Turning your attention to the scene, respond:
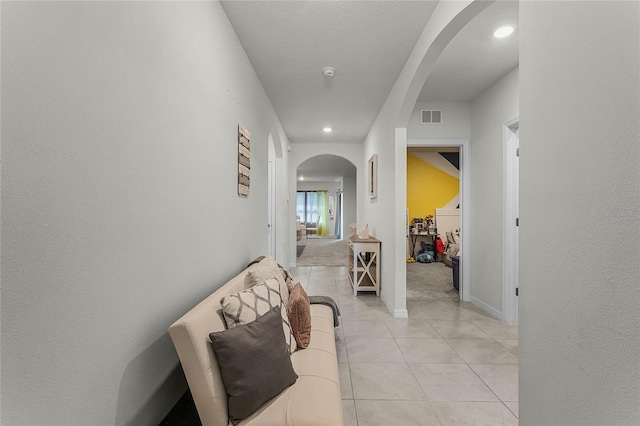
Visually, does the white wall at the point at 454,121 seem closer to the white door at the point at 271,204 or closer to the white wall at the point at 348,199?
the white door at the point at 271,204

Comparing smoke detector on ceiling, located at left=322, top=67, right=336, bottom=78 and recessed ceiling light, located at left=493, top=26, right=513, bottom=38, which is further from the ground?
recessed ceiling light, located at left=493, top=26, right=513, bottom=38

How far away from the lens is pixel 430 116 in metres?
3.91

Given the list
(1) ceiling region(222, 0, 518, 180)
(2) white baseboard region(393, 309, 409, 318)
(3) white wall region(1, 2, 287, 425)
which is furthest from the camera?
(2) white baseboard region(393, 309, 409, 318)

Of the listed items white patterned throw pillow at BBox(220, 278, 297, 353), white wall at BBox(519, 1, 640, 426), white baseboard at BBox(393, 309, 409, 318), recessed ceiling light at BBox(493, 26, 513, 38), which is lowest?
white baseboard at BBox(393, 309, 409, 318)

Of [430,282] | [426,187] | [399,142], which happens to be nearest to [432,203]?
[426,187]

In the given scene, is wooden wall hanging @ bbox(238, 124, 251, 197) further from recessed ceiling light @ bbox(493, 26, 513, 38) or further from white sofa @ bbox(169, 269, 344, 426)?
recessed ceiling light @ bbox(493, 26, 513, 38)

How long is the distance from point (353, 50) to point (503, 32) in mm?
1221

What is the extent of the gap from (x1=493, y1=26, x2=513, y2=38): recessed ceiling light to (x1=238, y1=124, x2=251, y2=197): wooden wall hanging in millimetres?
2234

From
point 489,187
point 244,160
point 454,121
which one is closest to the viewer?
point 244,160

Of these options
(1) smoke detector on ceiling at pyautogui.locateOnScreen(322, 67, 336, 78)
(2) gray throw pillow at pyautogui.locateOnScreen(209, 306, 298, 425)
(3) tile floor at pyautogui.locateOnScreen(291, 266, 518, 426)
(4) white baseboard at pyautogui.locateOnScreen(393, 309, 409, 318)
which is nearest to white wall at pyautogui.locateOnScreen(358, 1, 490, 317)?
(4) white baseboard at pyautogui.locateOnScreen(393, 309, 409, 318)

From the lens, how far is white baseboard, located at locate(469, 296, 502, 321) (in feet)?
10.8

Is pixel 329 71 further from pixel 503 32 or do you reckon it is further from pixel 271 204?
pixel 271 204

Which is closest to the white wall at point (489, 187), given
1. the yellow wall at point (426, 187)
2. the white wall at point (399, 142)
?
the white wall at point (399, 142)

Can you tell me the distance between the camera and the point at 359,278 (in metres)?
4.45
